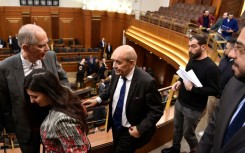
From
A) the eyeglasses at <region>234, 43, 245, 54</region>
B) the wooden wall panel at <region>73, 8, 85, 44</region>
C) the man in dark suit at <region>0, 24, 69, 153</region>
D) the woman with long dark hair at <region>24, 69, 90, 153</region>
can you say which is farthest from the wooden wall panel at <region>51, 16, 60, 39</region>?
the eyeglasses at <region>234, 43, 245, 54</region>

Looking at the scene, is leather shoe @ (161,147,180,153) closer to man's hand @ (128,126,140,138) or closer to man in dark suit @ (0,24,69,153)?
man's hand @ (128,126,140,138)

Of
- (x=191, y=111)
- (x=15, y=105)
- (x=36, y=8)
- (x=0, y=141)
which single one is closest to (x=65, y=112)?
(x=15, y=105)

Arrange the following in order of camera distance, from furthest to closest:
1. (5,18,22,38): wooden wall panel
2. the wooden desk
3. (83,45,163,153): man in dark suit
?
(5,18,22,38): wooden wall panel < the wooden desk < (83,45,163,153): man in dark suit

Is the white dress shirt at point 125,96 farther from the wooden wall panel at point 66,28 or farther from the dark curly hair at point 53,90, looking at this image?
the wooden wall panel at point 66,28

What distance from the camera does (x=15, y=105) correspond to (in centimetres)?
163

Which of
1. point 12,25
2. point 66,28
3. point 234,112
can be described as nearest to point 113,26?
point 66,28

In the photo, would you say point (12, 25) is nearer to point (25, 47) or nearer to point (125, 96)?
point (25, 47)

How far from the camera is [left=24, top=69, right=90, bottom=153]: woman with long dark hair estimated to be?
116 cm

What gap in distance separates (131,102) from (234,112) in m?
0.81

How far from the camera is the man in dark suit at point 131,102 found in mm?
1731

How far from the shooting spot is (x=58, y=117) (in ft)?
3.81

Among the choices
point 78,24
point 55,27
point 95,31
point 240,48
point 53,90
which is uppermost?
point 240,48

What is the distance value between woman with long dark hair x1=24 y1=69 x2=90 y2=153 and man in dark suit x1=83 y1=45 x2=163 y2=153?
601 millimetres

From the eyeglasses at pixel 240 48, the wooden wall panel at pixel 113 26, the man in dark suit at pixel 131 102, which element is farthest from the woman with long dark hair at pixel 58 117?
the wooden wall panel at pixel 113 26
